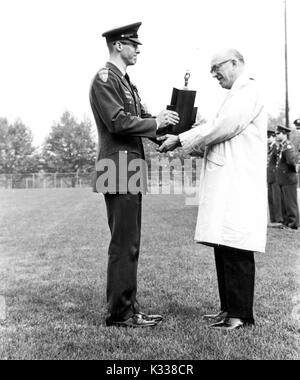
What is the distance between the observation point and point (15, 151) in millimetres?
73562

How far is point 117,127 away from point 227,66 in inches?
39.7

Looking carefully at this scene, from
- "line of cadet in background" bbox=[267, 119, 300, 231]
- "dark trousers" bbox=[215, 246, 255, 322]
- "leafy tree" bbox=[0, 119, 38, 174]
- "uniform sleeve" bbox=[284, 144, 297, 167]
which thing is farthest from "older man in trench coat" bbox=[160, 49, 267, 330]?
"leafy tree" bbox=[0, 119, 38, 174]

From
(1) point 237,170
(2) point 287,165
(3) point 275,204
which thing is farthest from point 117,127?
(3) point 275,204

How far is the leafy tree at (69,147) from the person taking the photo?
7356 centimetres

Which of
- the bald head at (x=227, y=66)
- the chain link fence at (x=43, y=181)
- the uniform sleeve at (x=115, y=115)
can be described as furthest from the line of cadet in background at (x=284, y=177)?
the chain link fence at (x=43, y=181)

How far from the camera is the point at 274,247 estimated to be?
30.0 feet

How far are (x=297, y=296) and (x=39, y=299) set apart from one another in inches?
100

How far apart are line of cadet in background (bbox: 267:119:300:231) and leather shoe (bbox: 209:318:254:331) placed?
803cm

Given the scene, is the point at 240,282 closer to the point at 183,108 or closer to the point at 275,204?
the point at 183,108

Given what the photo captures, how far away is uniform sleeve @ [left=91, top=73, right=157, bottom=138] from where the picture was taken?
448 cm

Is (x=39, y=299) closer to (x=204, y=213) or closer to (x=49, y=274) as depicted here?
(x=49, y=274)

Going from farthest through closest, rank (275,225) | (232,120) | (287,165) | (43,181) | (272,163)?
(43,181)
(272,163)
(287,165)
(275,225)
(232,120)

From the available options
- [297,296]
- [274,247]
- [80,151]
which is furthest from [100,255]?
Result: [80,151]

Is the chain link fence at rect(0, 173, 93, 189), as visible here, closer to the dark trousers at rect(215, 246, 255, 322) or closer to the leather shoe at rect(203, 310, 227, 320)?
the leather shoe at rect(203, 310, 227, 320)
